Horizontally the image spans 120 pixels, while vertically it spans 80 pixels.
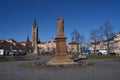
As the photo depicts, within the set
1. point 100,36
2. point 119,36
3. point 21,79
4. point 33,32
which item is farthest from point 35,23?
point 21,79

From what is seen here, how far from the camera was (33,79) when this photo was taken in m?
15.3

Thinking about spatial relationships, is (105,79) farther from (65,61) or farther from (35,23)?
(35,23)

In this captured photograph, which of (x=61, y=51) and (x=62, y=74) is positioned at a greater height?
(x=61, y=51)

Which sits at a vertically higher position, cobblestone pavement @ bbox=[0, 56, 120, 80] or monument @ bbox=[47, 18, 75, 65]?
monument @ bbox=[47, 18, 75, 65]

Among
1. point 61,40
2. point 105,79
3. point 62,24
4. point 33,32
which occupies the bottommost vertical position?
point 105,79

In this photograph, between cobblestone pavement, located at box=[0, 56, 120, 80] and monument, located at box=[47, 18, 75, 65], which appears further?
monument, located at box=[47, 18, 75, 65]

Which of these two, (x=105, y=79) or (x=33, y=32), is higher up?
(x=33, y=32)

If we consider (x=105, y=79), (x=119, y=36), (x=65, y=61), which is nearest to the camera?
(x=105, y=79)

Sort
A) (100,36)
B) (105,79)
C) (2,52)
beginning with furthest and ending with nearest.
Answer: (2,52), (100,36), (105,79)

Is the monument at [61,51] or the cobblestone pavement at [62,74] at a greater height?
the monument at [61,51]

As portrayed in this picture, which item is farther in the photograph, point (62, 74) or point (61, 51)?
point (61, 51)

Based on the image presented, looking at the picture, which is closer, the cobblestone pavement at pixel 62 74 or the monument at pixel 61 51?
the cobblestone pavement at pixel 62 74

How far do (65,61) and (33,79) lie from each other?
53.2 ft

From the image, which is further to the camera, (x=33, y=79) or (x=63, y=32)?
(x=63, y=32)
